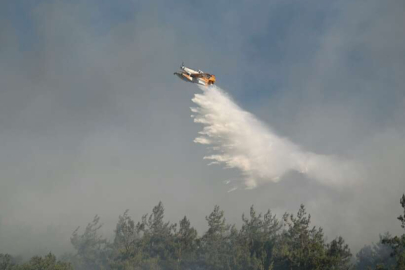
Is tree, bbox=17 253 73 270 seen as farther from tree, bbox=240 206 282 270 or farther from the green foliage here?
tree, bbox=240 206 282 270

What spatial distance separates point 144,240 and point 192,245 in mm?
14850

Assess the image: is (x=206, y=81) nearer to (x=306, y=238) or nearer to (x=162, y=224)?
(x=306, y=238)

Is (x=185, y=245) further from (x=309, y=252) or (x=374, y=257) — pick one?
(x=374, y=257)

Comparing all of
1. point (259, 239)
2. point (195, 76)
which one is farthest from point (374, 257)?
point (195, 76)

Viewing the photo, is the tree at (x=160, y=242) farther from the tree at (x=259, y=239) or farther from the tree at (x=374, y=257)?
the tree at (x=374, y=257)

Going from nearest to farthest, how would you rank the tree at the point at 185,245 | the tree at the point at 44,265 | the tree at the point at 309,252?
the tree at the point at 309,252, the tree at the point at 44,265, the tree at the point at 185,245

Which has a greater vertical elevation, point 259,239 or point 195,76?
point 195,76

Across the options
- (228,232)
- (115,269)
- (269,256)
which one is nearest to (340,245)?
(269,256)

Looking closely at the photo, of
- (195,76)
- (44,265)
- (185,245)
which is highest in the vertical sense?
(195,76)

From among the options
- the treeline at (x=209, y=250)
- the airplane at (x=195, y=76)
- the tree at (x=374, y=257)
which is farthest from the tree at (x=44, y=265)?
the tree at (x=374, y=257)

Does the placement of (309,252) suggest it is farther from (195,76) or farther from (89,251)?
(89,251)

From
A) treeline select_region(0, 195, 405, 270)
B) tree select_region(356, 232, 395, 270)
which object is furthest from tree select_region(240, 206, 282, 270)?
tree select_region(356, 232, 395, 270)

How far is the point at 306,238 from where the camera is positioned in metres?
57.0

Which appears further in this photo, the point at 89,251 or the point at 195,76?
the point at 89,251
